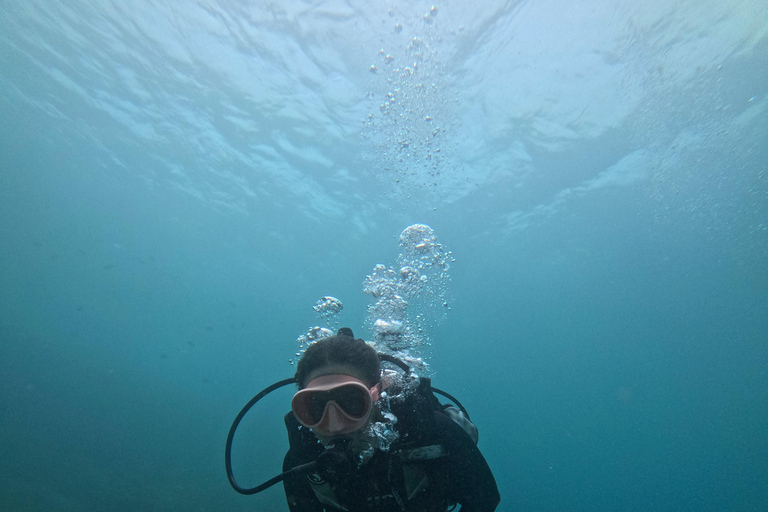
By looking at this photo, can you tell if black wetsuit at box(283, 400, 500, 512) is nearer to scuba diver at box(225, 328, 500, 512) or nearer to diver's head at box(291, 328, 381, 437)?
scuba diver at box(225, 328, 500, 512)

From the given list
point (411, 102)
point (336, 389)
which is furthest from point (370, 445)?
point (411, 102)

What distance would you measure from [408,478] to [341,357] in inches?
41.1

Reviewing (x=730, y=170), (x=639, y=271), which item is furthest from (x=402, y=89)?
(x=639, y=271)

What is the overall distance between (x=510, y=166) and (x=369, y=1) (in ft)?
38.6

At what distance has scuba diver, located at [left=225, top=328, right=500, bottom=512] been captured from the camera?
2355 mm

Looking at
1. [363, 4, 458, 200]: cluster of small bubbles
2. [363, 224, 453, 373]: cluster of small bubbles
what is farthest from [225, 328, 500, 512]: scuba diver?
[363, 4, 458, 200]: cluster of small bubbles

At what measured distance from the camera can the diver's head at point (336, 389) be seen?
2.34 m

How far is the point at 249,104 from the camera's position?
17.1 meters

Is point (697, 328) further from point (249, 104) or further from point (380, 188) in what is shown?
point (249, 104)

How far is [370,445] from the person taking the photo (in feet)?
8.07

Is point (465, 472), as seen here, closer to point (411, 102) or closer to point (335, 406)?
point (335, 406)

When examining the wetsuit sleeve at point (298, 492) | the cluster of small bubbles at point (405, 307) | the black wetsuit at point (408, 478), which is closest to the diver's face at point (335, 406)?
the black wetsuit at point (408, 478)

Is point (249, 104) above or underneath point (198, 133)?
underneath

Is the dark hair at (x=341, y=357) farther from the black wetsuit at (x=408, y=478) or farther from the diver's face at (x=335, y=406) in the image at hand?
the black wetsuit at (x=408, y=478)
